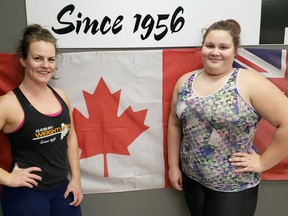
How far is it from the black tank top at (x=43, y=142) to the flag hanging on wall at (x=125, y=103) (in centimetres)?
17

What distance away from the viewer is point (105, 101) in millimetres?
1207

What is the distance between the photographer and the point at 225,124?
95 centimetres

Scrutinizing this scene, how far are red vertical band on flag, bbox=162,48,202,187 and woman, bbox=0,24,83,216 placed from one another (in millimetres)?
401

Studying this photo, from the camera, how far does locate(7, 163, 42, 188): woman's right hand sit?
0.95 meters

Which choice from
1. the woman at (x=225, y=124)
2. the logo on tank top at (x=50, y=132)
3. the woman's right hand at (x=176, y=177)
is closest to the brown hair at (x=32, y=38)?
the logo on tank top at (x=50, y=132)

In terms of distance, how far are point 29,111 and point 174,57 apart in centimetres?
58

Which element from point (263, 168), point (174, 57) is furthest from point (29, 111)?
point (263, 168)

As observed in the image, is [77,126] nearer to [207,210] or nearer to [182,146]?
[182,146]

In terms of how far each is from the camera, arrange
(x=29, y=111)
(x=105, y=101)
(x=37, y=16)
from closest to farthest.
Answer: (x=29, y=111), (x=37, y=16), (x=105, y=101)

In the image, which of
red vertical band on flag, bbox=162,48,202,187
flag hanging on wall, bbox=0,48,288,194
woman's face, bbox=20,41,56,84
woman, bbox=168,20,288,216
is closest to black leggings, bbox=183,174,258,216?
woman, bbox=168,20,288,216

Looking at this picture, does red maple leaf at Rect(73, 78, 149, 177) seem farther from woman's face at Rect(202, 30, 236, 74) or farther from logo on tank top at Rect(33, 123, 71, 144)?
woman's face at Rect(202, 30, 236, 74)

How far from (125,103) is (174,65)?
248 mm

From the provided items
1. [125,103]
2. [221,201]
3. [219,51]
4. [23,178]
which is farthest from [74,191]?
[219,51]

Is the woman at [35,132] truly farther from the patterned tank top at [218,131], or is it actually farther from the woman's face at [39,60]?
the patterned tank top at [218,131]
